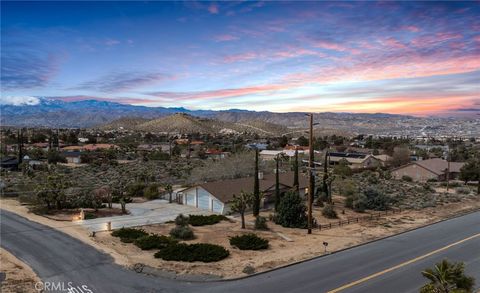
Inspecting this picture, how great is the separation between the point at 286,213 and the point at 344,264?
39.4 ft

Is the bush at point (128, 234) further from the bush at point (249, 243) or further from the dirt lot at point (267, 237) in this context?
the bush at point (249, 243)

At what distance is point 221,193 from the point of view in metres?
43.1

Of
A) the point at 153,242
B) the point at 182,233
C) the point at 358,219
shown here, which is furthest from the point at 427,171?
the point at 153,242

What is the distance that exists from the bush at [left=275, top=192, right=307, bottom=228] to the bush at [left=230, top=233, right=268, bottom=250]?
7164 millimetres

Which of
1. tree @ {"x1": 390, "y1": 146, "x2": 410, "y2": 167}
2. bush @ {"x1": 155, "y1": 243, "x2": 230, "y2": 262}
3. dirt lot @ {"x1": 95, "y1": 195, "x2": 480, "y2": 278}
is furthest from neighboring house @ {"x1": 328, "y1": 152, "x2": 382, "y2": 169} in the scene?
bush @ {"x1": 155, "y1": 243, "x2": 230, "y2": 262}

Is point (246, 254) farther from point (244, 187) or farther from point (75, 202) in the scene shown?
point (75, 202)

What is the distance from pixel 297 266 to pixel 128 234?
14.3 meters

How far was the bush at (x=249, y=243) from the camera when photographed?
91.7ft

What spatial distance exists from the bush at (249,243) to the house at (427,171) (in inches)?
2159

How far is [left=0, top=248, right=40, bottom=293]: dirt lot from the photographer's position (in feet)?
65.7

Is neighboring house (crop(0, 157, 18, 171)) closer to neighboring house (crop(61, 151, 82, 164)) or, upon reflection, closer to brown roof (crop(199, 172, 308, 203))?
neighboring house (crop(61, 151, 82, 164))

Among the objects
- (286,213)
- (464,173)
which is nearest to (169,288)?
(286,213)

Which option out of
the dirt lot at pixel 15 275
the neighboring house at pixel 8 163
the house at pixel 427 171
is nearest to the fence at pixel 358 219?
the dirt lot at pixel 15 275

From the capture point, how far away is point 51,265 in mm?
24109
